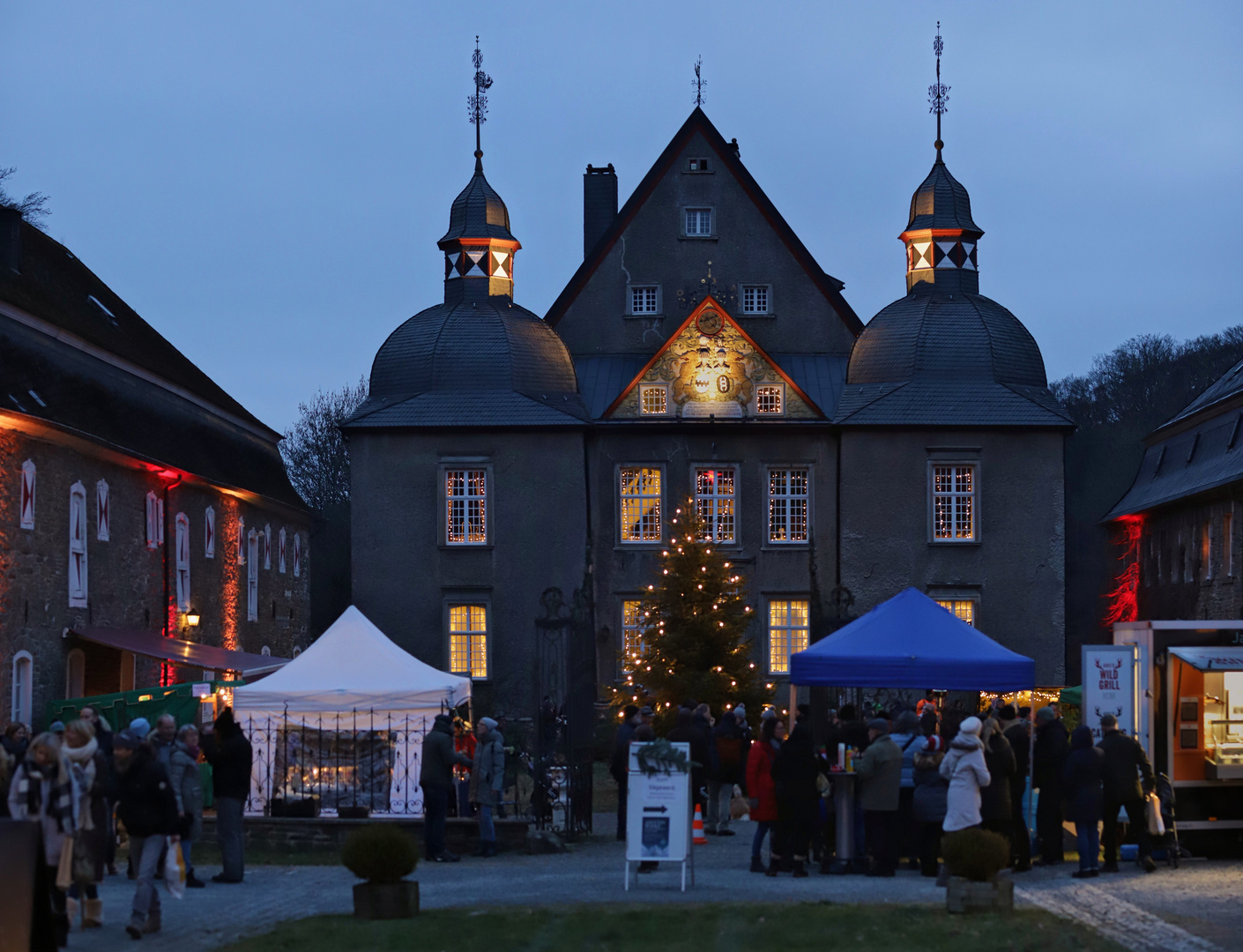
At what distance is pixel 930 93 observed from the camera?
1663 inches

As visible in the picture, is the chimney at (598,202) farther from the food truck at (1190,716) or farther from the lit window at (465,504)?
the food truck at (1190,716)

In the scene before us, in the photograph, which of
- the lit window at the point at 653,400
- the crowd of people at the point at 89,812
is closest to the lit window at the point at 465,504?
the lit window at the point at 653,400

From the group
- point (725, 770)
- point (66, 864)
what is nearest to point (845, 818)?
point (725, 770)

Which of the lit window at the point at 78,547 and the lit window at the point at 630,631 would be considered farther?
the lit window at the point at 630,631

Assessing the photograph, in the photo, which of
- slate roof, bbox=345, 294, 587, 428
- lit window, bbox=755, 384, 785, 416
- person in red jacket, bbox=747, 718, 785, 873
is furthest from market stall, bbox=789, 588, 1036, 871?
lit window, bbox=755, 384, 785, 416

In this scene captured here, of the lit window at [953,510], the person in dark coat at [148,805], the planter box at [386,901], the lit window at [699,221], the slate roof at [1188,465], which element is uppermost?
the lit window at [699,221]

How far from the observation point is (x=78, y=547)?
A: 96.5 ft

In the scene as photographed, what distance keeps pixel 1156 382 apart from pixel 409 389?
124 feet

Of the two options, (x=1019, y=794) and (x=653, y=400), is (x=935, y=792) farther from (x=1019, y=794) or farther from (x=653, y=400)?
(x=653, y=400)

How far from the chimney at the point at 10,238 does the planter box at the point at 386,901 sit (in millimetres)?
19620

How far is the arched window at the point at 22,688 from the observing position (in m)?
26.3

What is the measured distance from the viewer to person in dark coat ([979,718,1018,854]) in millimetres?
16719

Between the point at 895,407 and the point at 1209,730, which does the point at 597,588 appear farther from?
the point at 1209,730

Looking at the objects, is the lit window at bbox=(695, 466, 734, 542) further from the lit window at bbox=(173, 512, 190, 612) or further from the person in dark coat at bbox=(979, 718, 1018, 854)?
the person in dark coat at bbox=(979, 718, 1018, 854)
